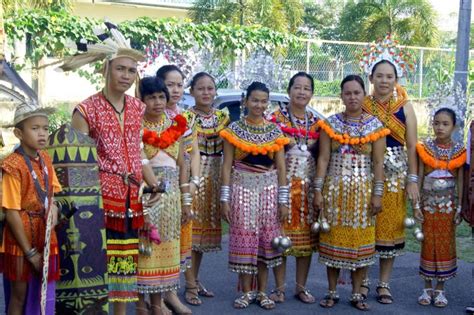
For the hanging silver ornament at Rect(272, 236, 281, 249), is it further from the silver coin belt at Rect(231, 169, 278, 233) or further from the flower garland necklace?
the flower garland necklace

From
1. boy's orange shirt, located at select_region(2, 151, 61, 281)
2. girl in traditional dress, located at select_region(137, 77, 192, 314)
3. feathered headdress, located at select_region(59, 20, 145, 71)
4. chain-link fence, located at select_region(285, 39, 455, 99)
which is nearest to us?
boy's orange shirt, located at select_region(2, 151, 61, 281)

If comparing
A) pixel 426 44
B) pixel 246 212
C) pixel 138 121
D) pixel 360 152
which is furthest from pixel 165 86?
pixel 426 44

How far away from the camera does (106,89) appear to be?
4.61 metres

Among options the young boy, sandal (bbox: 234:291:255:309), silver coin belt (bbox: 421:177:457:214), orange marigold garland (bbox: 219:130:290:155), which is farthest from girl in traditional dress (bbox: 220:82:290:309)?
the young boy

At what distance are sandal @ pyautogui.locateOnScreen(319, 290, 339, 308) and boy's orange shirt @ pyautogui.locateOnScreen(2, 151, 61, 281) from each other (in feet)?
8.27

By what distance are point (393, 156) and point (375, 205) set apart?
46cm

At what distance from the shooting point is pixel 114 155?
452 centimetres

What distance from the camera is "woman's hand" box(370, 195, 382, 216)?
18.8 feet

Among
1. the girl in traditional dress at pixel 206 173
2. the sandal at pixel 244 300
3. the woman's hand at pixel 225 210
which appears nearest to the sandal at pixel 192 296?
the girl in traditional dress at pixel 206 173

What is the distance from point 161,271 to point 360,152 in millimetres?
1825

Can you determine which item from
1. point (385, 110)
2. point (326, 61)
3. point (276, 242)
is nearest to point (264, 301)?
point (276, 242)

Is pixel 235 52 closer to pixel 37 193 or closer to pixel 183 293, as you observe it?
pixel 183 293

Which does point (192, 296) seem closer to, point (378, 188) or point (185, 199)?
point (185, 199)

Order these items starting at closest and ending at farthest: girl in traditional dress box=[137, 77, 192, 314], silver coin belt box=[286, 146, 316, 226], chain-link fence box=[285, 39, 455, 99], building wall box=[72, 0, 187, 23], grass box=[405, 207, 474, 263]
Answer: girl in traditional dress box=[137, 77, 192, 314] < silver coin belt box=[286, 146, 316, 226] < grass box=[405, 207, 474, 263] < chain-link fence box=[285, 39, 455, 99] < building wall box=[72, 0, 187, 23]
